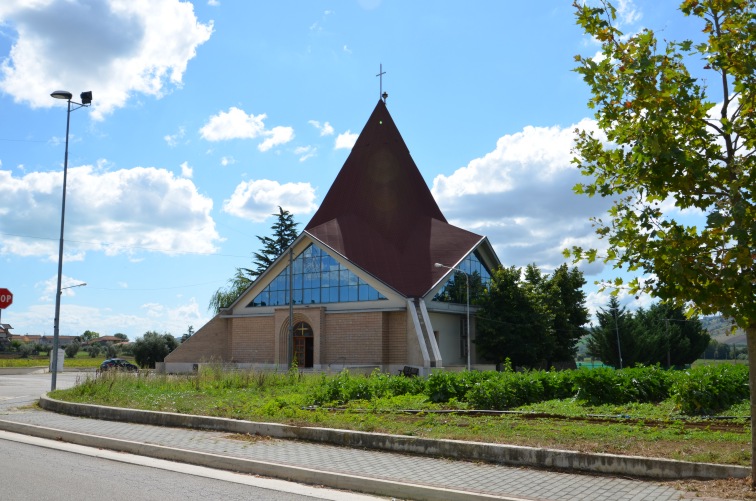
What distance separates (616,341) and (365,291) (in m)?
24.4

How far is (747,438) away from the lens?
9641mm

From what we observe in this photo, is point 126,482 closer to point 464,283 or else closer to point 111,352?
point 464,283

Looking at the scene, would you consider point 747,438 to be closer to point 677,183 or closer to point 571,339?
point 677,183

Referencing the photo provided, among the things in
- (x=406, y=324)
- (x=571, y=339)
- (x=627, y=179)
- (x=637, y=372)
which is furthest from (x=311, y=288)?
(x=627, y=179)

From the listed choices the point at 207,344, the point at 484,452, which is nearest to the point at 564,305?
the point at 207,344

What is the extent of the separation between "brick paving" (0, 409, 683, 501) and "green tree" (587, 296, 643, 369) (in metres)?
45.2

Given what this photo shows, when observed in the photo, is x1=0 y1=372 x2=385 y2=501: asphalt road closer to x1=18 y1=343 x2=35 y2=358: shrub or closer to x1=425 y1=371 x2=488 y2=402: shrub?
x1=425 y1=371 x2=488 y2=402: shrub

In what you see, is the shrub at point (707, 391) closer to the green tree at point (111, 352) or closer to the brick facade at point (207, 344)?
the brick facade at point (207, 344)

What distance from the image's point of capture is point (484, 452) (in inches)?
373

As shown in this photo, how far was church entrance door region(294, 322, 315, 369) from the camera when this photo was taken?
44812 millimetres

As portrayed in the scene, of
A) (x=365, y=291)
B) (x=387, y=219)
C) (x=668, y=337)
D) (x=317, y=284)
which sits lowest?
(x=668, y=337)

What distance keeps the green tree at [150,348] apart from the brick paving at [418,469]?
169 ft

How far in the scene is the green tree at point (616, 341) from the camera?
172ft

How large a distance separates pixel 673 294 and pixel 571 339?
43.8m
